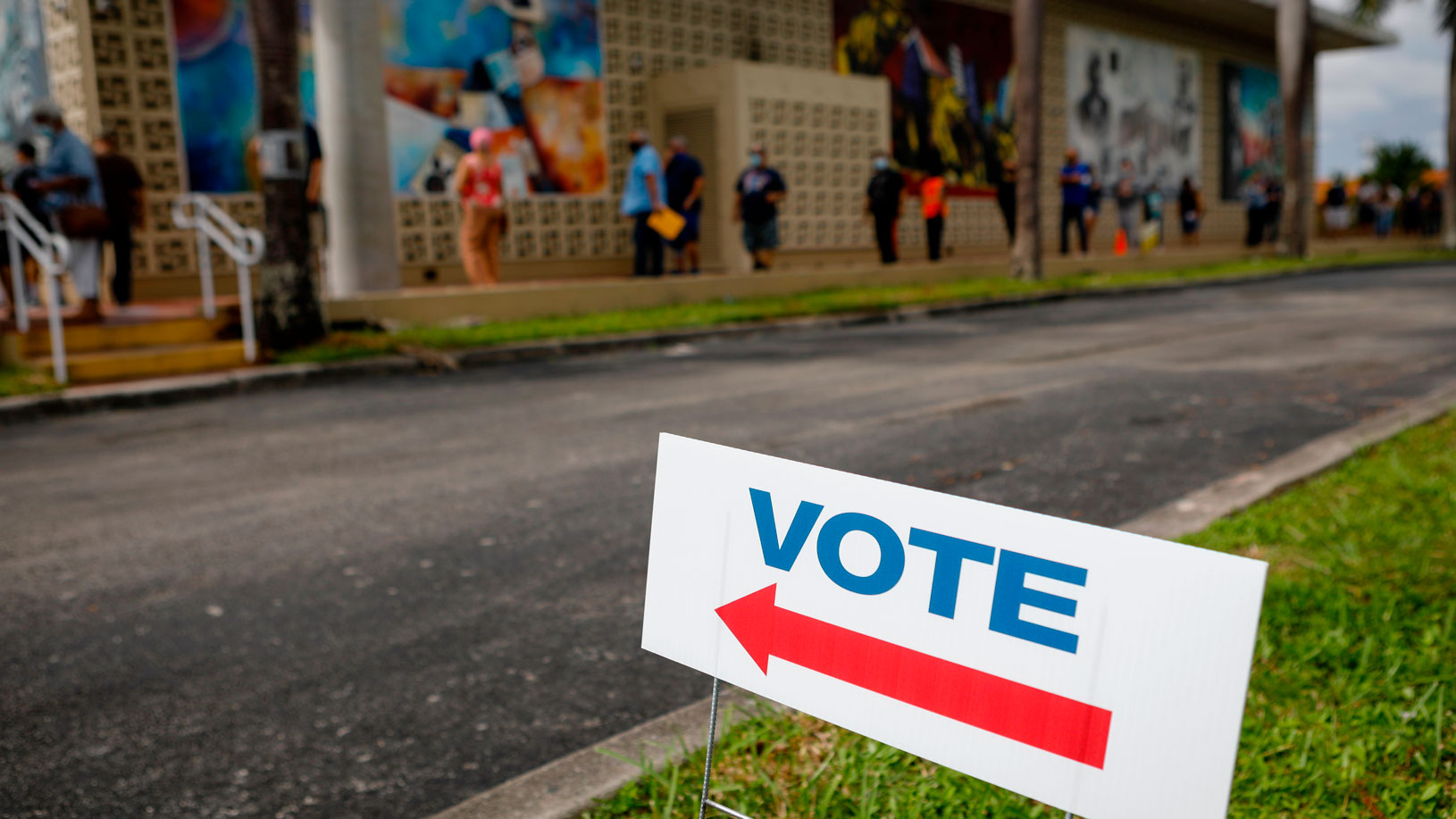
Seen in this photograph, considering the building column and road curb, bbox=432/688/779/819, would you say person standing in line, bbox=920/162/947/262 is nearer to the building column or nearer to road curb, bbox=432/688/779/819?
the building column

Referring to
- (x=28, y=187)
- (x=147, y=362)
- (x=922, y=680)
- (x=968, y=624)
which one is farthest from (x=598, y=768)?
(x=28, y=187)

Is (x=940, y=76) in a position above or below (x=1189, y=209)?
above

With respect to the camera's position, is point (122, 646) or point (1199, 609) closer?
point (1199, 609)

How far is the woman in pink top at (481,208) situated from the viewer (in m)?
13.3

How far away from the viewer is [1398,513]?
14.4ft

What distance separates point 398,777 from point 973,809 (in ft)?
4.37

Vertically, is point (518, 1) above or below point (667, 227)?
above

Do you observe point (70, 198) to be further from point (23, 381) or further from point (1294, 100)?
A: point (1294, 100)

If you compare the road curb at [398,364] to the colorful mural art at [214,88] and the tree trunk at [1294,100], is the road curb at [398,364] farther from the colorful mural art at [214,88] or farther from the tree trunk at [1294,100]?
the tree trunk at [1294,100]

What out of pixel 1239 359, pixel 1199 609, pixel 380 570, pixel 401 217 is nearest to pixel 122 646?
pixel 380 570

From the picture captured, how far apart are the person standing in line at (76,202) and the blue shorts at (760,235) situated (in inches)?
335

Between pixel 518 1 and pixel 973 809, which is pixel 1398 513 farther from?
pixel 518 1

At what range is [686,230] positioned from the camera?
632 inches

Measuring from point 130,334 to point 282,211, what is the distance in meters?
1.77
